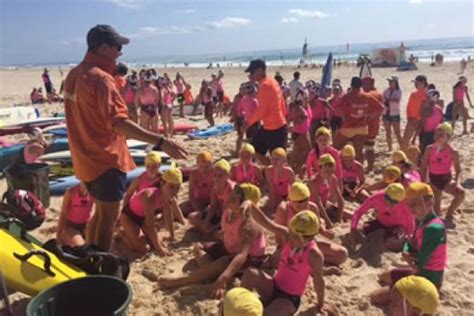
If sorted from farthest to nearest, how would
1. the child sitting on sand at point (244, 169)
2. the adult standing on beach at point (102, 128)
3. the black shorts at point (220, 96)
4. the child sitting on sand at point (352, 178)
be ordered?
the black shorts at point (220, 96)
the child sitting on sand at point (352, 178)
the child sitting on sand at point (244, 169)
the adult standing on beach at point (102, 128)

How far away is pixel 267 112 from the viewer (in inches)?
265

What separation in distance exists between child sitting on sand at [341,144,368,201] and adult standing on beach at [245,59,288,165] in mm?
968

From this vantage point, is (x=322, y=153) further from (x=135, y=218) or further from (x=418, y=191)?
(x=135, y=218)

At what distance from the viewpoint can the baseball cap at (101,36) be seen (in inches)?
133

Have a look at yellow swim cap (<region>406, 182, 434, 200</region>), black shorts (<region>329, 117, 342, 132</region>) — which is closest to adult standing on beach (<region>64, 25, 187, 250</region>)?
yellow swim cap (<region>406, 182, 434, 200</region>)

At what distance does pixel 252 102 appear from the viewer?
357 inches

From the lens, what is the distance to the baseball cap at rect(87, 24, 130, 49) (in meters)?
3.38

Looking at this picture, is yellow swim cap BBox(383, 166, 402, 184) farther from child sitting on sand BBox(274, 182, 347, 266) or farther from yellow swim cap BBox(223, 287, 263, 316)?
yellow swim cap BBox(223, 287, 263, 316)

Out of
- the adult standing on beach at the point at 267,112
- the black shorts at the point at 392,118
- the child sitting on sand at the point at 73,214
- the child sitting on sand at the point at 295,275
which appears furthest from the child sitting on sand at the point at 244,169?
the black shorts at the point at 392,118

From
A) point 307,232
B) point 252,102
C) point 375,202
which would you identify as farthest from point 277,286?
point 252,102

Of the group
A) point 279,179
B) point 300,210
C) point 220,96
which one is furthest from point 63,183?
point 220,96

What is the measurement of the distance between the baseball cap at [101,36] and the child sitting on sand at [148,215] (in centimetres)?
172

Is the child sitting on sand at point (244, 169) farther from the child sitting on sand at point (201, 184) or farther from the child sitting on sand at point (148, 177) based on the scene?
the child sitting on sand at point (148, 177)

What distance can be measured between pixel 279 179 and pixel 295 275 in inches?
89.5
